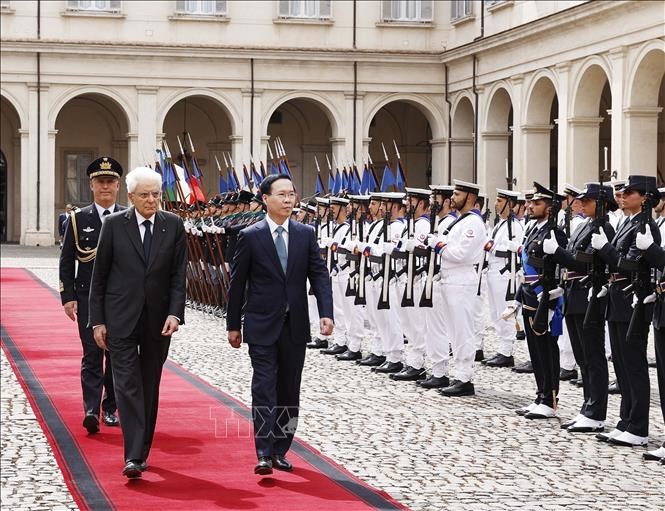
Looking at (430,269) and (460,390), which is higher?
(430,269)

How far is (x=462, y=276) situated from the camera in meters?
11.5

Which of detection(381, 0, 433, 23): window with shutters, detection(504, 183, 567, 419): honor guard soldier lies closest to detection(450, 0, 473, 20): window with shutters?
detection(381, 0, 433, 23): window with shutters

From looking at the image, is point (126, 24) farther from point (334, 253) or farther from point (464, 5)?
point (334, 253)

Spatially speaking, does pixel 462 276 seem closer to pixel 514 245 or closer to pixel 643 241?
Answer: pixel 514 245

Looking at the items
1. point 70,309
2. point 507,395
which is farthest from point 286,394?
point 507,395

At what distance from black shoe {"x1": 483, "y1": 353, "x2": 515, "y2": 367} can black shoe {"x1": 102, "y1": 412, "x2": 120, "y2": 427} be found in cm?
A: 490

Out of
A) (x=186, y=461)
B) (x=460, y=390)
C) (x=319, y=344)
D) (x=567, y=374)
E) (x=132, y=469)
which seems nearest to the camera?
(x=132, y=469)

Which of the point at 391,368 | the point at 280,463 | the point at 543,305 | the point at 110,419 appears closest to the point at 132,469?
the point at 280,463

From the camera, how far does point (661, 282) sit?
8367mm

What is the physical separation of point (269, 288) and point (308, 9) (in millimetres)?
29100

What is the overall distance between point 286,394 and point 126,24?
28.7 metres

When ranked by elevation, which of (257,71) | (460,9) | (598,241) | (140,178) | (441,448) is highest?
(460,9)

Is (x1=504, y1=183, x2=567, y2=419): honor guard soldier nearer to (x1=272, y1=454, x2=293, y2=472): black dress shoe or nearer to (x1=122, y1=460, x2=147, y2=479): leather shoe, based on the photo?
(x1=272, y1=454, x2=293, y2=472): black dress shoe

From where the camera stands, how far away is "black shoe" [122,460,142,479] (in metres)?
7.48
